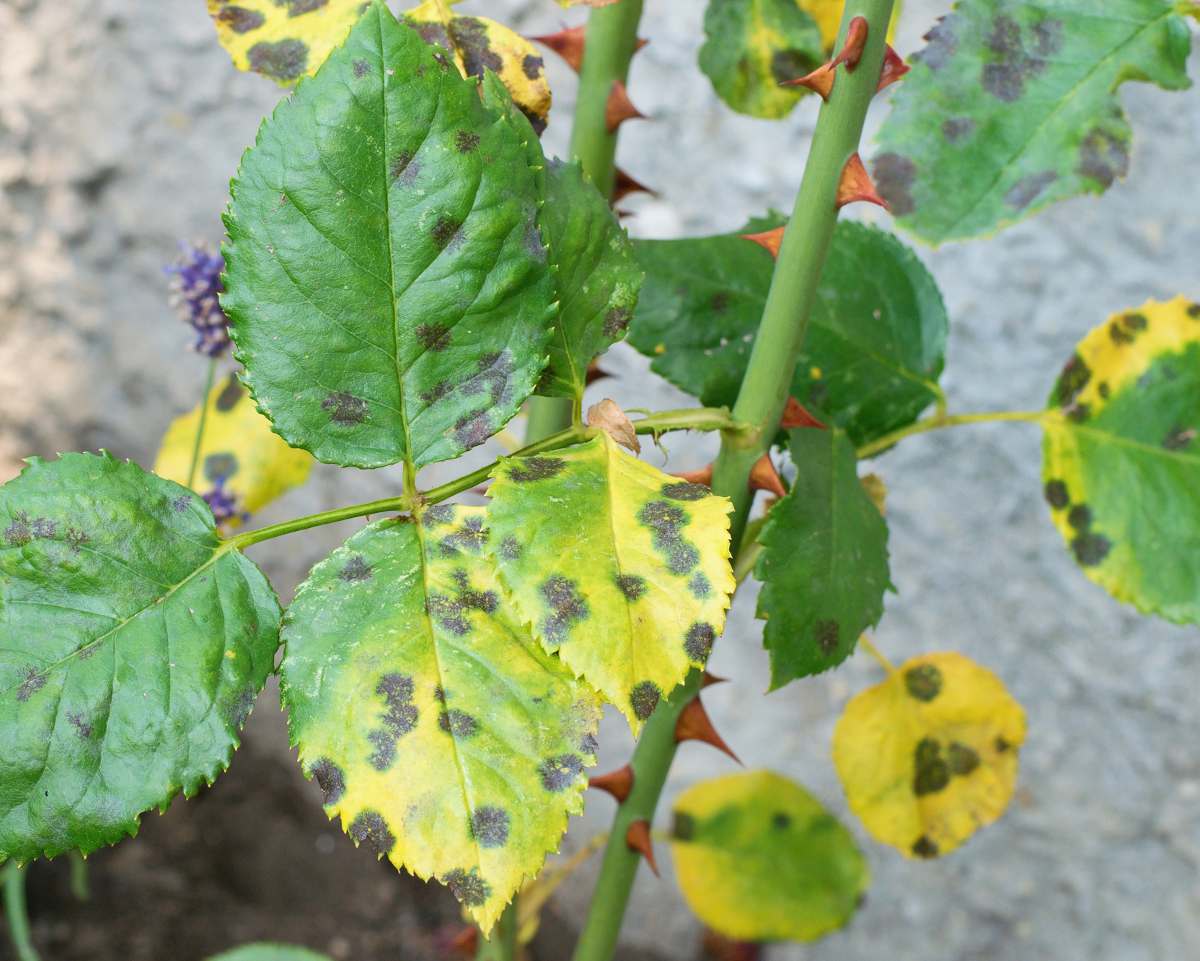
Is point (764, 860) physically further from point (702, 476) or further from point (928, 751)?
point (702, 476)

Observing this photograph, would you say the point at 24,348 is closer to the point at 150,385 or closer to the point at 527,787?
the point at 150,385

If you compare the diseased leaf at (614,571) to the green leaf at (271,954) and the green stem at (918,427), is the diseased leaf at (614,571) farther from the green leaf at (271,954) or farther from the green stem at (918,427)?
the green leaf at (271,954)

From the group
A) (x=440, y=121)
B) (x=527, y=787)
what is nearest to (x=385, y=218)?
(x=440, y=121)

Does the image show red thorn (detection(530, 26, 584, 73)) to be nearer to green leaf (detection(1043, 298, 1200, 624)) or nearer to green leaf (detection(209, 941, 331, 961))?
green leaf (detection(1043, 298, 1200, 624))

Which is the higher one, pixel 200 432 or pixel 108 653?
pixel 108 653

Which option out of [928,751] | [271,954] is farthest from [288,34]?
[271,954]

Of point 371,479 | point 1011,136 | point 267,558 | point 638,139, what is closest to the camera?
point 1011,136

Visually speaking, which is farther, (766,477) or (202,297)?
(202,297)
